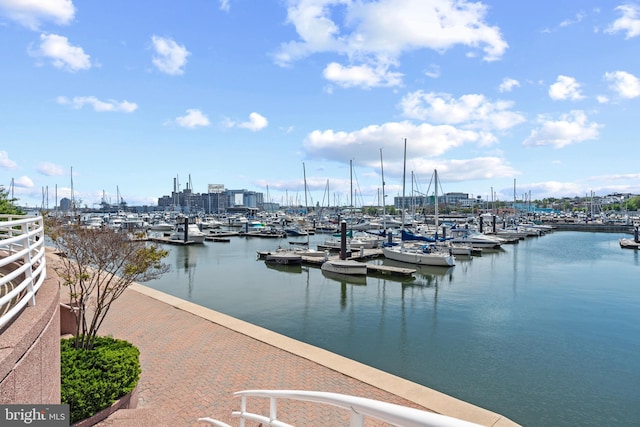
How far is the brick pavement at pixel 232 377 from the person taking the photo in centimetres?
837

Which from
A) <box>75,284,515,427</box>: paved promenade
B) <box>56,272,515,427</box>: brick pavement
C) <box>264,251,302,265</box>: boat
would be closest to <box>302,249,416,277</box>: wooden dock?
<box>264,251,302,265</box>: boat

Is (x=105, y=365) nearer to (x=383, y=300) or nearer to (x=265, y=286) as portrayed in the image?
(x=383, y=300)

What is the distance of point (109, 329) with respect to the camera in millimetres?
15008

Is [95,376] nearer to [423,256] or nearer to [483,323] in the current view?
[483,323]

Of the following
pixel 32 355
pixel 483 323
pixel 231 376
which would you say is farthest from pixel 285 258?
pixel 32 355

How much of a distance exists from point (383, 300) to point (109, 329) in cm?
1715

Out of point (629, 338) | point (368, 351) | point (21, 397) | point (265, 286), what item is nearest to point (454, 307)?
point (629, 338)

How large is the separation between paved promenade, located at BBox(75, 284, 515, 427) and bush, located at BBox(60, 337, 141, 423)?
1.52ft

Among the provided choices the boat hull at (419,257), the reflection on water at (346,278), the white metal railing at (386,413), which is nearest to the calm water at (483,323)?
the reflection on water at (346,278)

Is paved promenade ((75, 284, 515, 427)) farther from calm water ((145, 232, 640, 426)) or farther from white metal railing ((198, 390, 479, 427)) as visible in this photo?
white metal railing ((198, 390, 479, 427))

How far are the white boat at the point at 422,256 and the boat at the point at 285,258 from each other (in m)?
11.0

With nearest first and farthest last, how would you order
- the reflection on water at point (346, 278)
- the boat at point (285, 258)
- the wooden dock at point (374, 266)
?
the reflection on water at point (346, 278) < the wooden dock at point (374, 266) < the boat at point (285, 258)

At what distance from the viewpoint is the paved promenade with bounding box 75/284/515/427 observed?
8.39m

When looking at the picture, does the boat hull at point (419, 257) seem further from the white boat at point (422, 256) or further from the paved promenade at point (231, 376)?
the paved promenade at point (231, 376)
